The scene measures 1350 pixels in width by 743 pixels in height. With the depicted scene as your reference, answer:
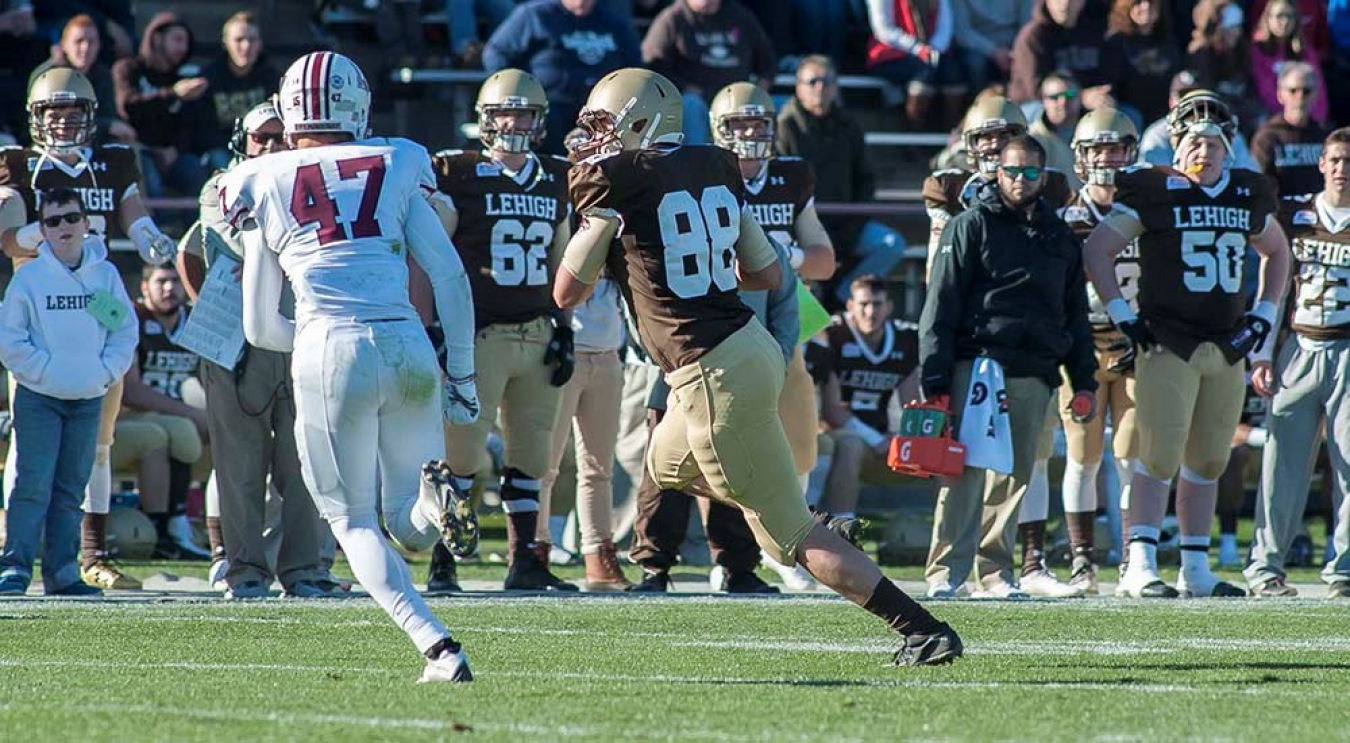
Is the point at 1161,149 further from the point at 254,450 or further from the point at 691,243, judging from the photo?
the point at 691,243

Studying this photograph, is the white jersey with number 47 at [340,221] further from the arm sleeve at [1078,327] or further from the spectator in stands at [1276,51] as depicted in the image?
the spectator in stands at [1276,51]

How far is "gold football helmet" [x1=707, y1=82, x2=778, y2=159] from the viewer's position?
928 cm

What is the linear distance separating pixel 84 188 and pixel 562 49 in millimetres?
3794

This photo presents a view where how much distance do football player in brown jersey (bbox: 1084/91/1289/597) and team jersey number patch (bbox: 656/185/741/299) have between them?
3.39 meters

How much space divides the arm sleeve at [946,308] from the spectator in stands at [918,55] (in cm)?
578

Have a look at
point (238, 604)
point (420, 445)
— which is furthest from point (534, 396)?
point (420, 445)

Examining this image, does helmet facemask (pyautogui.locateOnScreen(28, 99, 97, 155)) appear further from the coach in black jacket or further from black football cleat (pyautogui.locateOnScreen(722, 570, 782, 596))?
the coach in black jacket

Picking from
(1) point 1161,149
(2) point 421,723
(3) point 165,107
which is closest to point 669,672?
(2) point 421,723

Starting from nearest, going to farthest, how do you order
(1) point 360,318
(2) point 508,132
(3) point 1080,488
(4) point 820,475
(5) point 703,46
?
(1) point 360,318 → (2) point 508,132 → (3) point 1080,488 → (4) point 820,475 → (5) point 703,46

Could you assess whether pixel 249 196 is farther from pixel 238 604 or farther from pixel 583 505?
pixel 583 505

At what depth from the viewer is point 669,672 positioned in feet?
19.3

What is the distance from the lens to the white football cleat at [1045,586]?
9.18 meters

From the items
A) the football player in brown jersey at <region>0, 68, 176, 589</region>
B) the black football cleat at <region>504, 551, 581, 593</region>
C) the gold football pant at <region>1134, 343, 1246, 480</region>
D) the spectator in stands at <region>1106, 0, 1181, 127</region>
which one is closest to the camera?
the gold football pant at <region>1134, 343, 1246, 480</region>

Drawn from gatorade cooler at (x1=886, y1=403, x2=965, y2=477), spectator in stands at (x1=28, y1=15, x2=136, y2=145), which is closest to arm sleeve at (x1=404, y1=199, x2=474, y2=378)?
gatorade cooler at (x1=886, y1=403, x2=965, y2=477)
